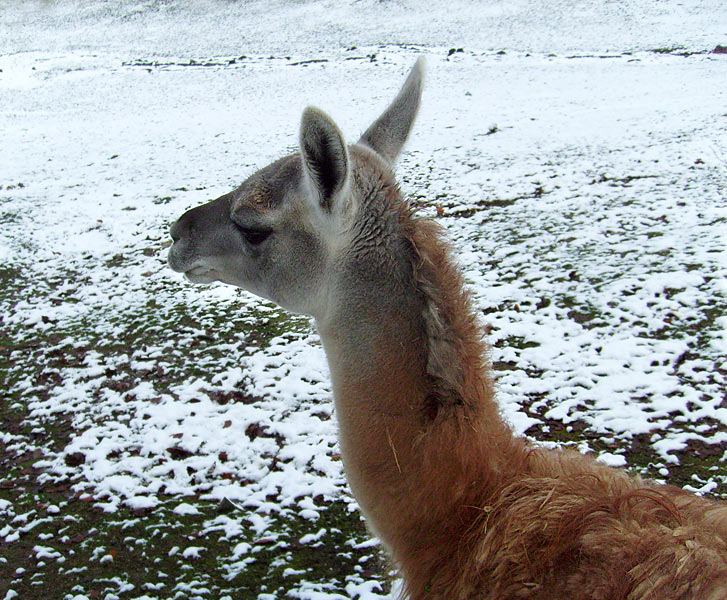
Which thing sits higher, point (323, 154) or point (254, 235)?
point (323, 154)

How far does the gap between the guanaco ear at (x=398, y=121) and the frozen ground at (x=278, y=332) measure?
0.32m

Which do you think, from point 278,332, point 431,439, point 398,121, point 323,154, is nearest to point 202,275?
point 323,154

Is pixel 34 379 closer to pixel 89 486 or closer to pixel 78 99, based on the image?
pixel 89 486

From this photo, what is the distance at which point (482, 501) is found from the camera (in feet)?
7.18

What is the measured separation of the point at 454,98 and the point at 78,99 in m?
11.8

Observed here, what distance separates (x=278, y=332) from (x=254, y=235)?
3388 millimetres

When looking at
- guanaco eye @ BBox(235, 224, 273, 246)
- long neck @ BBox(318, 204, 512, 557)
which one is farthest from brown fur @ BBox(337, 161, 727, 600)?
guanaco eye @ BBox(235, 224, 273, 246)

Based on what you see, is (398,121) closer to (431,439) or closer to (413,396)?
(413,396)

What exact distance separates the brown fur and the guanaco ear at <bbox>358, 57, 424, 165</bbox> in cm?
74

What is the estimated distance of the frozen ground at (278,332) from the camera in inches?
152

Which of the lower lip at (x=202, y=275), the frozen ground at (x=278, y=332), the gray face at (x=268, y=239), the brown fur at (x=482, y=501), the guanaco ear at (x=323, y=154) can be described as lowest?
the frozen ground at (x=278, y=332)

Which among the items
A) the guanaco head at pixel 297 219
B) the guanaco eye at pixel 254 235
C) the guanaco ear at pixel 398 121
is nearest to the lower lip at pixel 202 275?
the guanaco head at pixel 297 219

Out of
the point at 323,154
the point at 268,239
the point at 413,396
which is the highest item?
the point at 323,154

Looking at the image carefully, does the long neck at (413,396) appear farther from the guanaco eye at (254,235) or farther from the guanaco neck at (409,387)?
the guanaco eye at (254,235)
